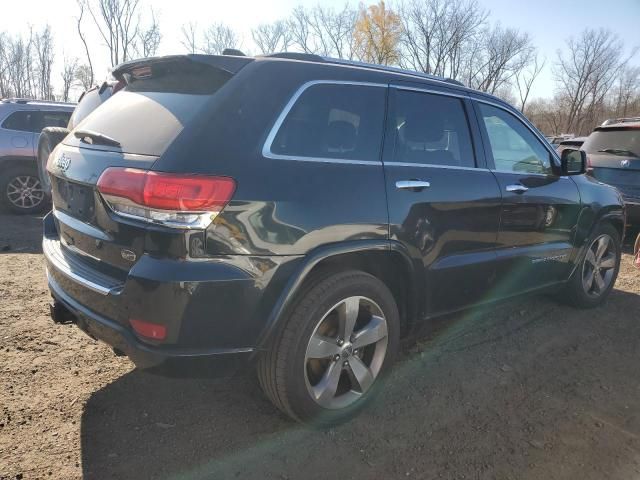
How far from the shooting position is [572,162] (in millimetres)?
4188

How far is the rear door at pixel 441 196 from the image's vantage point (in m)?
2.83

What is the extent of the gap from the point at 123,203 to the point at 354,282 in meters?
1.18

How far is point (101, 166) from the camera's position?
7.86 ft

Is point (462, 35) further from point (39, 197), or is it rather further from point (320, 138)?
point (320, 138)

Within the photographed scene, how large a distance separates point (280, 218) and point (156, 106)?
0.90 meters

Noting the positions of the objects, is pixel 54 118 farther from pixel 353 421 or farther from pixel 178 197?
pixel 353 421

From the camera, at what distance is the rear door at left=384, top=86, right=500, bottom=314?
2.83 m

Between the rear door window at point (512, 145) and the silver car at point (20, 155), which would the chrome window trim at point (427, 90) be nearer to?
the rear door window at point (512, 145)

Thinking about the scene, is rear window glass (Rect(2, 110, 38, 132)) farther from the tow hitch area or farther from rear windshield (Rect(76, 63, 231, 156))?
the tow hitch area

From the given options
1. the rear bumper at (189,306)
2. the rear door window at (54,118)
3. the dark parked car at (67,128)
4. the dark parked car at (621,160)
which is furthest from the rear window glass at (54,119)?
the dark parked car at (621,160)

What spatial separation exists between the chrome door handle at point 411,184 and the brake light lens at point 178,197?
1.00m

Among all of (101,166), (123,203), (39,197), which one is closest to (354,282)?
(123,203)

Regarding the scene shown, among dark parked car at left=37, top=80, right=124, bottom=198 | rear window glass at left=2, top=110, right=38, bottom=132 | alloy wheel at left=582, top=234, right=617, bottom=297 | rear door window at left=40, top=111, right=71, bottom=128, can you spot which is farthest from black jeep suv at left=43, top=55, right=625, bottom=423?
rear door window at left=40, top=111, right=71, bottom=128

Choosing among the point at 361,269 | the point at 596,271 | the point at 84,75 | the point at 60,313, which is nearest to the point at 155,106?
the point at 60,313
